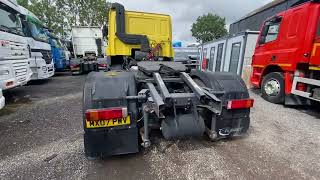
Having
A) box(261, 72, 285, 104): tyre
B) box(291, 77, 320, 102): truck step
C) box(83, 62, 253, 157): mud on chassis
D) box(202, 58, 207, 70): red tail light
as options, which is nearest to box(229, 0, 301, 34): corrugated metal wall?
box(202, 58, 207, 70): red tail light

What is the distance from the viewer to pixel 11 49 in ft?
16.2

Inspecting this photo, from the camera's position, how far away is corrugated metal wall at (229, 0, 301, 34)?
1609 cm

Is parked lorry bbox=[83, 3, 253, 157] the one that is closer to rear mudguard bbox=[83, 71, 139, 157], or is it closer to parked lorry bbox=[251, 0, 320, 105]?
rear mudguard bbox=[83, 71, 139, 157]

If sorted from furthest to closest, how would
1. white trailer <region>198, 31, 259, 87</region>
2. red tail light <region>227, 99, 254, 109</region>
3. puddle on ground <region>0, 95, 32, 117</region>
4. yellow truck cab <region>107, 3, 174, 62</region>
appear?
white trailer <region>198, 31, 259, 87</region> < yellow truck cab <region>107, 3, 174, 62</region> < puddle on ground <region>0, 95, 32, 117</region> < red tail light <region>227, 99, 254, 109</region>

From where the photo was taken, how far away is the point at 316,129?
352cm

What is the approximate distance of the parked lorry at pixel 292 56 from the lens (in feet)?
13.8

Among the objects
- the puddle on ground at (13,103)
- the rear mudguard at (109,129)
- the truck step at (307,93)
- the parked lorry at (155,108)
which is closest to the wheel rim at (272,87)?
the truck step at (307,93)

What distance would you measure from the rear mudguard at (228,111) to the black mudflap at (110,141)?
1140 mm

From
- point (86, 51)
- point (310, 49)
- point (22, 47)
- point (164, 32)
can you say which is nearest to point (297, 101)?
point (310, 49)

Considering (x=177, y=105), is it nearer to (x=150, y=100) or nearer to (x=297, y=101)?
(x=150, y=100)

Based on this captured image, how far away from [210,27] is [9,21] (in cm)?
3954

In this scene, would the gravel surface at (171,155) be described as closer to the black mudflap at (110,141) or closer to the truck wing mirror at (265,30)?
the black mudflap at (110,141)

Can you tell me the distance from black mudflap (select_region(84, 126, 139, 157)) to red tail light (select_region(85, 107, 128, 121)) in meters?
0.17

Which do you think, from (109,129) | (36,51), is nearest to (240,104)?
(109,129)
